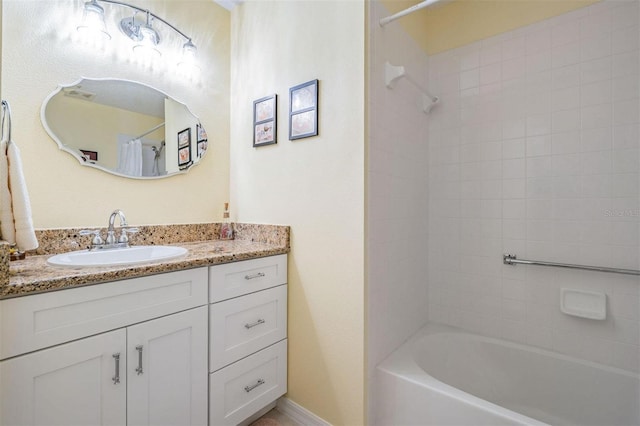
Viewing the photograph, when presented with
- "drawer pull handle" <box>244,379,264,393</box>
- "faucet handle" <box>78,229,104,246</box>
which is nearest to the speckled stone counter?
"faucet handle" <box>78,229,104,246</box>

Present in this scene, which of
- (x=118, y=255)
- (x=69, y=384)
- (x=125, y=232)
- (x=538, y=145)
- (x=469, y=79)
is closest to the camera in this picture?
(x=69, y=384)

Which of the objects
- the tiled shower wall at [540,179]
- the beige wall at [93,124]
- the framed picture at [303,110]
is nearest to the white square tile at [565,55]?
the tiled shower wall at [540,179]

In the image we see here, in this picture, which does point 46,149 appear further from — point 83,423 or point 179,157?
point 83,423

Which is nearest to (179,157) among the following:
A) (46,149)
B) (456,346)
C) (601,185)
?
(46,149)

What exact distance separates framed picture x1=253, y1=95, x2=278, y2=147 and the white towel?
113 centimetres

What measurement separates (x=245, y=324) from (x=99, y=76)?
1.51 m

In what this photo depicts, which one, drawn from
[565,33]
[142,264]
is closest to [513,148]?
[565,33]

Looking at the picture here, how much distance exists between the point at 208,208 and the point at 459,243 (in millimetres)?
1745

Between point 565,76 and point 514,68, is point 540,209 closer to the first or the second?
point 565,76

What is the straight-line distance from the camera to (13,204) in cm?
108

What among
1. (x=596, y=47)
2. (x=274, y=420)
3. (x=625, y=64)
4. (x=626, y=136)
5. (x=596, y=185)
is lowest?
(x=274, y=420)

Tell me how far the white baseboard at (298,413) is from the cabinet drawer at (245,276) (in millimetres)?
692

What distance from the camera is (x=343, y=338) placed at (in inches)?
61.1

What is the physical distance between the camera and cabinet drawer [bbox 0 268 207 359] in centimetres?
91
